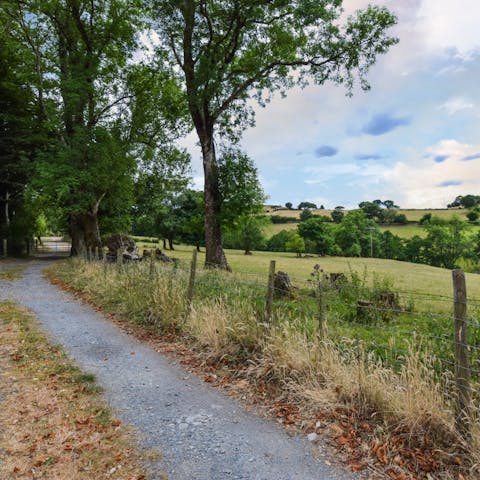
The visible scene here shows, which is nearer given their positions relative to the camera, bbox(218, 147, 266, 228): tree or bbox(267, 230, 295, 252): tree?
bbox(218, 147, 266, 228): tree

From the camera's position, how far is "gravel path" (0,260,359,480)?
9.82 feet

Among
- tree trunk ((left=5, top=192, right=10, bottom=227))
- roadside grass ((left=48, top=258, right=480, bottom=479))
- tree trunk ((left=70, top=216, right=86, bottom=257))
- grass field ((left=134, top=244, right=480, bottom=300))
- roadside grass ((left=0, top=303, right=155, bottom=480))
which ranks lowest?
grass field ((left=134, top=244, right=480, bottom=300))

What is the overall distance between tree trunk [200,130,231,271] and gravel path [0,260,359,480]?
31.8ft

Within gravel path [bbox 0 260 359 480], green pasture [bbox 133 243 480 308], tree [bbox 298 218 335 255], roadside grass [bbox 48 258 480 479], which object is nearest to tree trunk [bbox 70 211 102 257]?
green pasture [bbox 133 243 480 308]

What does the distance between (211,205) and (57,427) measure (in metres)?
13.1

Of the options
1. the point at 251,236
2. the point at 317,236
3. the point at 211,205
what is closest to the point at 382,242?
the point at 317,236

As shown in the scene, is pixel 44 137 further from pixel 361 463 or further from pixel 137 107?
pixel 361 463

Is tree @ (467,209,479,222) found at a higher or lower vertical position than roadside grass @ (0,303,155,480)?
higher

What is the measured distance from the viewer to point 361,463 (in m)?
3.10

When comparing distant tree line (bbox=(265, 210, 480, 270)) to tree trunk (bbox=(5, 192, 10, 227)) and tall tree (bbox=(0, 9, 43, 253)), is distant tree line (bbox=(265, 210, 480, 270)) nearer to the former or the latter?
tree trunk (bbox=(5, 192, 10, 227))

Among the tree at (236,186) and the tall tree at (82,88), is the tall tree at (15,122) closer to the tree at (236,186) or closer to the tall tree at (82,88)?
the tall tree at (82,88)

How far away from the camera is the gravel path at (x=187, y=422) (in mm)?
2992

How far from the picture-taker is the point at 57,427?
139 inches

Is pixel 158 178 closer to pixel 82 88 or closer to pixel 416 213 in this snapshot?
pixel 82 88
